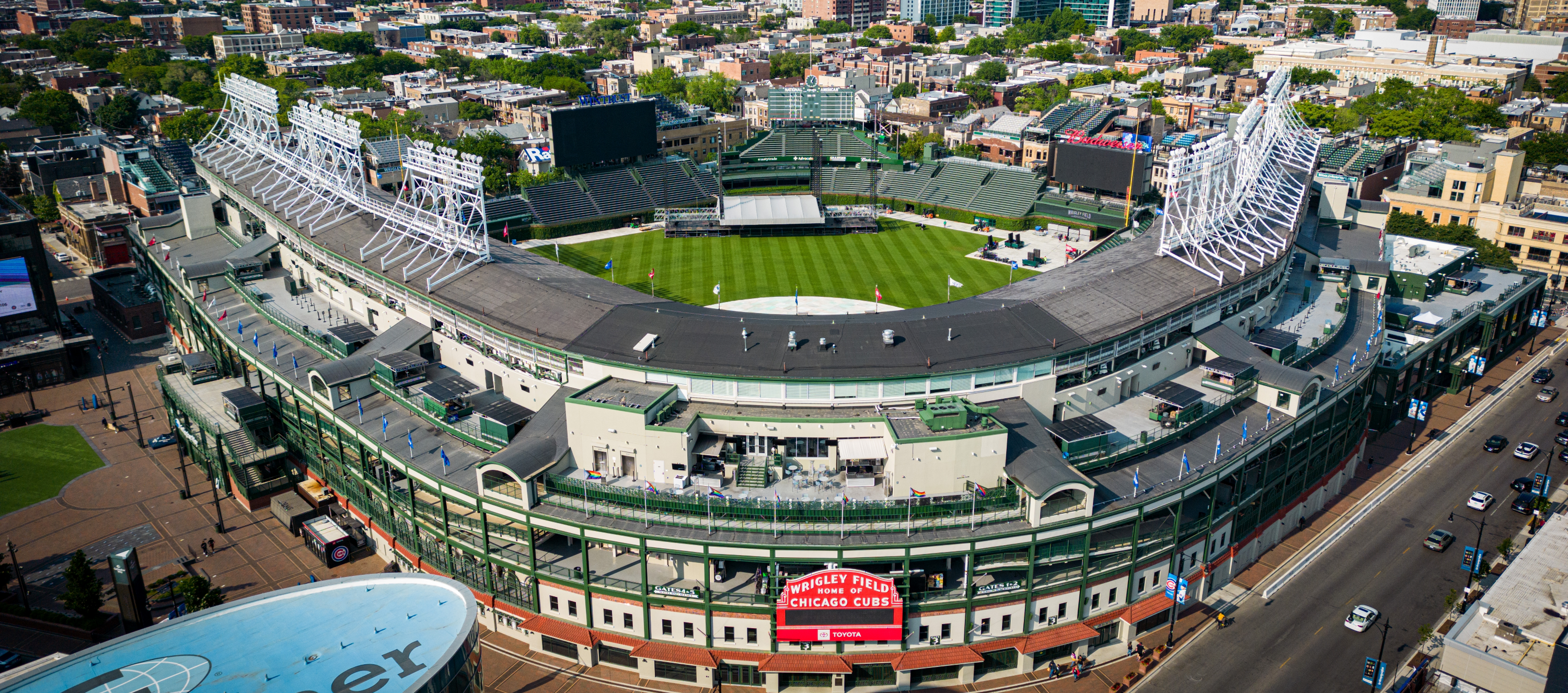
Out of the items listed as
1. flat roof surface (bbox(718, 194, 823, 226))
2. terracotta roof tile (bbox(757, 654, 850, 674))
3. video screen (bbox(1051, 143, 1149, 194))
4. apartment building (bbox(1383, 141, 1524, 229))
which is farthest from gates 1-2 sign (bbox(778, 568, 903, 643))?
apartment building (bbox(1383, 141, 1524, 229))

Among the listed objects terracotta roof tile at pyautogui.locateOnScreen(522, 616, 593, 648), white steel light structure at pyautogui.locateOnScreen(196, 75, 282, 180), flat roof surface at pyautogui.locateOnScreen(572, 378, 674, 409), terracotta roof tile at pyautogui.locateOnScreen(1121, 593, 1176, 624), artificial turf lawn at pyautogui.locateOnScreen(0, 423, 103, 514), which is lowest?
artificial turf lawn at pyautogui.locateOnScreen(0, 423, 103, 514)

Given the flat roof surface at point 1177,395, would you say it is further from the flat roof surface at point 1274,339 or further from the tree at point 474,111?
the tree at point 474,111

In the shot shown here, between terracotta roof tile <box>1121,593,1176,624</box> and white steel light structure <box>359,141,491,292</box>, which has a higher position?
white steel light structure <box>359,141,491,292</box>

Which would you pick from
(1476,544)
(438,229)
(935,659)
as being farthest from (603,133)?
(1476,544)

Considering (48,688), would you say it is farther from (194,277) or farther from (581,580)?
(194,277)

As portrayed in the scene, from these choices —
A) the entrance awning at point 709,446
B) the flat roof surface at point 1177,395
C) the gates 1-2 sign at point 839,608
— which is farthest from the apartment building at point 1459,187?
the gates 1-2 sign at point 839,608

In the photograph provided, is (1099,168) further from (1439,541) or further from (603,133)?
(1439,541)

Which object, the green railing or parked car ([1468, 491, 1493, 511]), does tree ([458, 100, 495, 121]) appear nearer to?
the green railing
